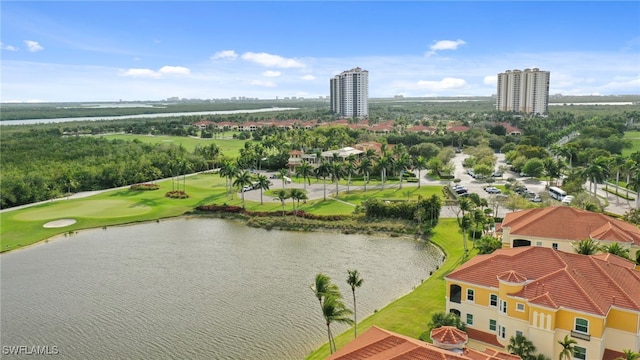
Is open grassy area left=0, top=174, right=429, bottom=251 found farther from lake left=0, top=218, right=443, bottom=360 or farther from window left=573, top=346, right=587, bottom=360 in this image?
window left=573, top=346, right=587, bottom=360

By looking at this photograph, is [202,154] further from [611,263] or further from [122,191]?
[611,263]

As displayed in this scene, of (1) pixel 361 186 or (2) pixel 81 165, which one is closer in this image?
(1) pixel 361 186

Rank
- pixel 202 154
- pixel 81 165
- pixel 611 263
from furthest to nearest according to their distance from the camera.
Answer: pixel 202 154 < pixel 81 165 < pixel 611 263

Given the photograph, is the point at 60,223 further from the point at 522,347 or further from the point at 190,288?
the point at 522,347

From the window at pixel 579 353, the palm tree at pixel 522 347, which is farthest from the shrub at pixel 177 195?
the window at pixel 579 353

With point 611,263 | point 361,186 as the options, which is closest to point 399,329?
point 611,263
